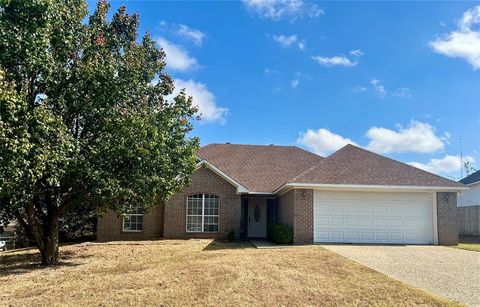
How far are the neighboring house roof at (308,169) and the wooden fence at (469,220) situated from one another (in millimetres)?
7727

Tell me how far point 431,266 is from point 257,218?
12.7m

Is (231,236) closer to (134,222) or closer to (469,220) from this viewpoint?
(134,222)

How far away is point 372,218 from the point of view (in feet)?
60.2

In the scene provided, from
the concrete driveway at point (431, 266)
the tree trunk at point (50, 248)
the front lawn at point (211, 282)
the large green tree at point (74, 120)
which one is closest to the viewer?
the front lawn at point (211, 282)

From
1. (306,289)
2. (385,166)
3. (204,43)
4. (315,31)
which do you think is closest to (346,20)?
(315,31)

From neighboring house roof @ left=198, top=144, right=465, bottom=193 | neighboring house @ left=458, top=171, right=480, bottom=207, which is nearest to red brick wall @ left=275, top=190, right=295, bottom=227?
neighboring house roof @ left=198, top=144, right=465, bottom=193

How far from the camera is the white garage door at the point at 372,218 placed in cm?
1822

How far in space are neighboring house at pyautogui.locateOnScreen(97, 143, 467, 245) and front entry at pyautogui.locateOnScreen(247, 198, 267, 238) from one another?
2.2 inches

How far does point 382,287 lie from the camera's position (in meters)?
9.18

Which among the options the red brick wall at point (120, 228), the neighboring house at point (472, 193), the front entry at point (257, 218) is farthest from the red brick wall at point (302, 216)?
the neighboring house at point (472, 193)

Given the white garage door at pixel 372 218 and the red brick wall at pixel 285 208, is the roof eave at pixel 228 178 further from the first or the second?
the white garage door at pixel 372 218

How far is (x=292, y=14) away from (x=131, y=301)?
11.5 meters

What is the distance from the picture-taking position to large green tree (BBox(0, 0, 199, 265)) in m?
10.3

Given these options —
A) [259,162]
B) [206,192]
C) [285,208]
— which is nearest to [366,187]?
[285,208]
